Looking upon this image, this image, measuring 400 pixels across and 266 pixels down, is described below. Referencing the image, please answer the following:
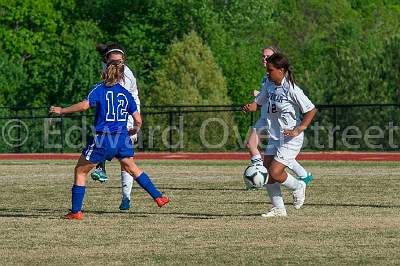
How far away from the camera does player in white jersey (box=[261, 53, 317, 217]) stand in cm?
1391

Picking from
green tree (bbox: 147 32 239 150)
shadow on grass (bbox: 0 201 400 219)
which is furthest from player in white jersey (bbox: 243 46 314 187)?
green tree (bbox: 147 32 239 150)

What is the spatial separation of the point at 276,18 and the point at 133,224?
80617mm

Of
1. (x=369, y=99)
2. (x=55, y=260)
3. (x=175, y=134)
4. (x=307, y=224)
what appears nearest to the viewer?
(x=55, y=260)

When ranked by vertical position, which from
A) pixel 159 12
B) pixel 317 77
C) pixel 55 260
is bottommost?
pixel 55 260

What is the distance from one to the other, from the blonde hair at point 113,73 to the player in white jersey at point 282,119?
1.69m

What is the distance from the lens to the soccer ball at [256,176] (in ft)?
45.6

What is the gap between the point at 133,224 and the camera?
13.4m

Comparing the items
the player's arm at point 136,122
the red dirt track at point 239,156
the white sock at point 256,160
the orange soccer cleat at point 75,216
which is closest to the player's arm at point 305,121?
the white sock at point 256,160

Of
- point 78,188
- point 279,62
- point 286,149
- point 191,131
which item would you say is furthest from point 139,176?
point 191,131

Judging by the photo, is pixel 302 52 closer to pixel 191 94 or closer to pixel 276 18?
pixel 276 18

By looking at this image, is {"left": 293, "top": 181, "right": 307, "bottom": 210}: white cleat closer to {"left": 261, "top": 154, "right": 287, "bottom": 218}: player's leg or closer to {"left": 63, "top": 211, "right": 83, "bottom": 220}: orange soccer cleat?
{"left": 261, "top": 154, "right": 287, "bottom": 218}: player's leg

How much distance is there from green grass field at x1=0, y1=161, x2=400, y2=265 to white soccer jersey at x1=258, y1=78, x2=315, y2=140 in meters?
1.06

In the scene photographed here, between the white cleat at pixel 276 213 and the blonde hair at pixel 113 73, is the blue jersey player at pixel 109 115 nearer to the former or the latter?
the blonde hair at pixel 113 73

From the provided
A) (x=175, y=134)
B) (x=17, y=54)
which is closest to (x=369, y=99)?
(x=175, y=134)
